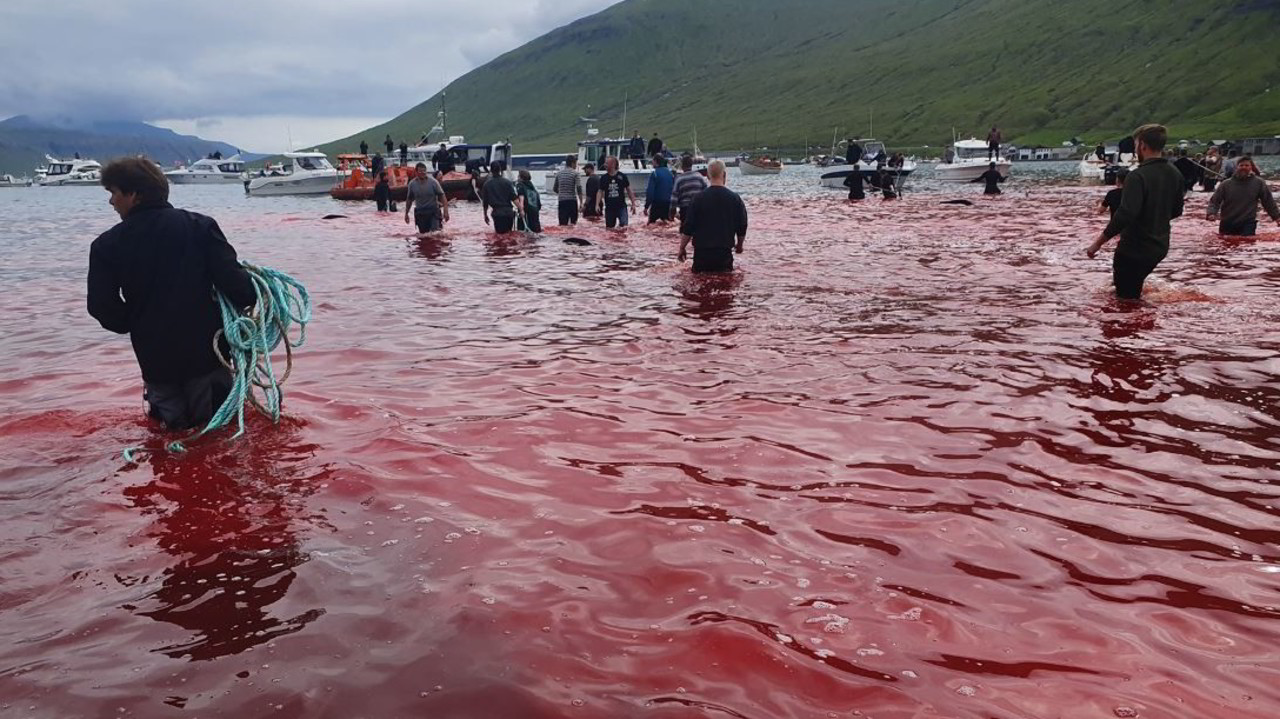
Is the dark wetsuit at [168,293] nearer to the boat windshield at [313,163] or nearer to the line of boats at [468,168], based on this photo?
the line of boats at [468,168]

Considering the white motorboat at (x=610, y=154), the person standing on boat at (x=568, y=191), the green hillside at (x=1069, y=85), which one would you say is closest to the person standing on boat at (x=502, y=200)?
the person standing on boat at (x=568, y=191)

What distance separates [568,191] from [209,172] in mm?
77945

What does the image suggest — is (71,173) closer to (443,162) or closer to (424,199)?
(443,162)

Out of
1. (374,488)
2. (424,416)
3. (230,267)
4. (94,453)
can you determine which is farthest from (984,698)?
(94,453)

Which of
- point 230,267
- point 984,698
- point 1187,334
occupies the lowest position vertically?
point 984,698

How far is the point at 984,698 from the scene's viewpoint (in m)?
2.88

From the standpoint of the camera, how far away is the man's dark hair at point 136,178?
4.96 metres

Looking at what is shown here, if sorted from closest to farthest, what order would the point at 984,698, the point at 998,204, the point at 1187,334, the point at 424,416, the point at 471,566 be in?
the point at 984,698 → the point at 471,566 → the point at 424,416 → the point at 1187,334 → the point at 998,204

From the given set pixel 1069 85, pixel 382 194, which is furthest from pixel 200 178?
pixel 1069 85

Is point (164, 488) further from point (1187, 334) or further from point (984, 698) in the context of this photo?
point (1187, 334)

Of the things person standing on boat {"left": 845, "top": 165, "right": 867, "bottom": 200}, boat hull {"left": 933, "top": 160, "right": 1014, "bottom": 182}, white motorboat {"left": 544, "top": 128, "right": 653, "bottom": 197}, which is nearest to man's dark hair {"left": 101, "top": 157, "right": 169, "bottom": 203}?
person standing on boat {"left": 845, "top": 165, "right": 867, "bottom": 200}

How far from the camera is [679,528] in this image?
4.28 m

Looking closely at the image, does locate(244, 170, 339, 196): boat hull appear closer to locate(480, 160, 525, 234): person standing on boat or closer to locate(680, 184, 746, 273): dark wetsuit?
locate(480, 160, 525, 234): person standing on boat

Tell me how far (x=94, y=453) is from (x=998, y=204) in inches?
1242
